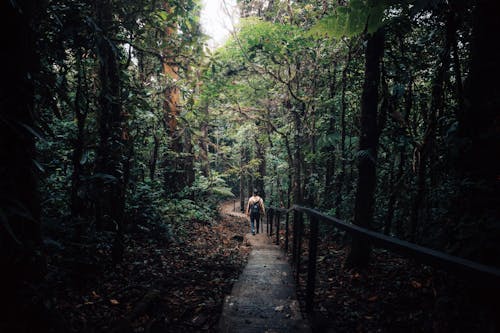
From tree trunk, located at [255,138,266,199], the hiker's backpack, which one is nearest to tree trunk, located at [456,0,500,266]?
the hiker's backpack

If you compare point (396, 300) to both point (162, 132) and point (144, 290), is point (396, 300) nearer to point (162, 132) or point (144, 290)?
point (144, 290)

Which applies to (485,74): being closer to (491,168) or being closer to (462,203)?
(491,168)

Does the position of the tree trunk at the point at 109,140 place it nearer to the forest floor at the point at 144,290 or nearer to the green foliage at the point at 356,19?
the forest floor at the point at 144,290

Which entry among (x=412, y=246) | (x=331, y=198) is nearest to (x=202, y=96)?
(x=331, y=198)

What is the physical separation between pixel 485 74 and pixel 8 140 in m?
3.99

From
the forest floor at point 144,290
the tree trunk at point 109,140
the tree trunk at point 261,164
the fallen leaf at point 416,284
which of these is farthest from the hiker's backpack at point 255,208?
the fallen leaf at point 416,284

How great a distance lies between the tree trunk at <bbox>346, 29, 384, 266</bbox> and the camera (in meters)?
4.74

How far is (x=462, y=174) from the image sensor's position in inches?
102

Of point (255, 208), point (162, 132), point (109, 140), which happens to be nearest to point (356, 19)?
point (109, 140)

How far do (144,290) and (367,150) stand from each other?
4.28 m

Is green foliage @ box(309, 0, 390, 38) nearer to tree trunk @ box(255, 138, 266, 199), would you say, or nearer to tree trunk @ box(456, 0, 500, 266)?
tree trunk @ box(456, 0, 500, 266)

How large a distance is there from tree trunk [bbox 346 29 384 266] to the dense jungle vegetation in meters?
0.02

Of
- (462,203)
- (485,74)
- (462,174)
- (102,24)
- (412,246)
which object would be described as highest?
(102,24)

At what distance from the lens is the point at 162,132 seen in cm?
720
